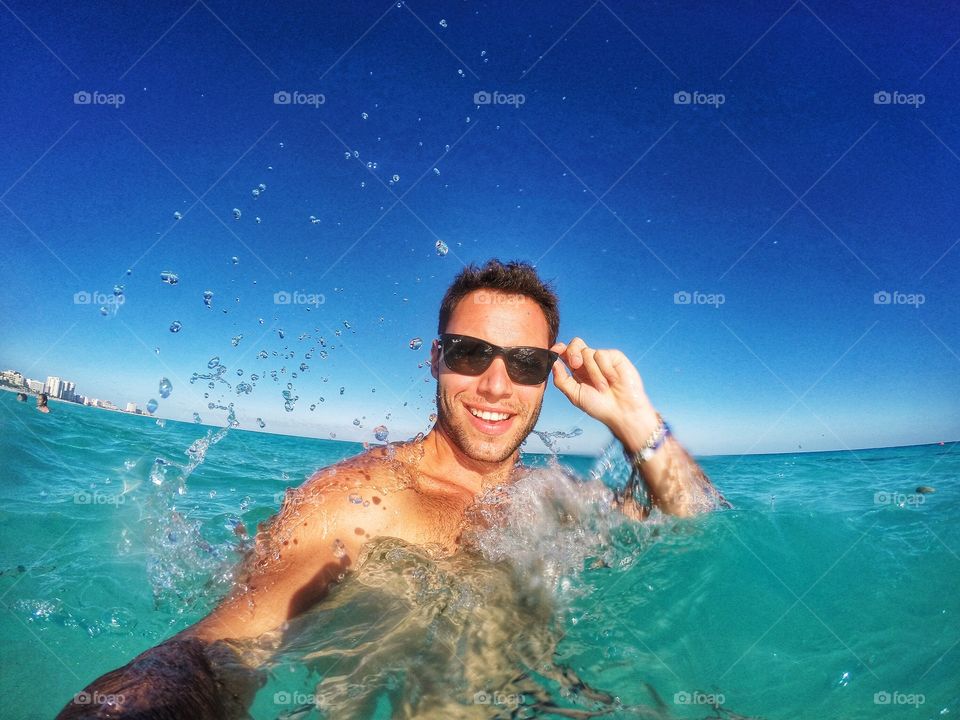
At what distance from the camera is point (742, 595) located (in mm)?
3854

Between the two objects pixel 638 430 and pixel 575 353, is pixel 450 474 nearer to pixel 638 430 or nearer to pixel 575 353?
pixel 575 353

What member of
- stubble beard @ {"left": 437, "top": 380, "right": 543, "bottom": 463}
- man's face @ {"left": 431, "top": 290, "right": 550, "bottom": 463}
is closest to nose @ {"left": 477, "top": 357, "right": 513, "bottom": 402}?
man's face @ {"left": 431, "top": 290, "right": 550, "bottom": 463}

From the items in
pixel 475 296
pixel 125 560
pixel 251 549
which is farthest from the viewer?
pixel 125 560

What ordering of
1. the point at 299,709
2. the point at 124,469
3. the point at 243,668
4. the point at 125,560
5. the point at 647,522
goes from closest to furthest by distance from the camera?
the point at 243,668
the point at 299,709
the point at 647,522
the point at 125,560
the point at 124,469

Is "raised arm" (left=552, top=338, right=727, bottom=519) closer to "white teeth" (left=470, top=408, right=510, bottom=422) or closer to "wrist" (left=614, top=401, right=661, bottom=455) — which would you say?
"wrist" (left=614, top=401, right=661, bottom=455)

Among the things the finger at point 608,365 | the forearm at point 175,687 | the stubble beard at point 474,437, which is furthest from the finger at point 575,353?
the forearm at point 175,687

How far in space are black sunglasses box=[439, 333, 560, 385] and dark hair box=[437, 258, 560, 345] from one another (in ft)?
1.25

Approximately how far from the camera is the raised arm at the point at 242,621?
1.64 metres

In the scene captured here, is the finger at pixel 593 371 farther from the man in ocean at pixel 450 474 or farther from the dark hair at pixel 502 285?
the dark hair at pixel 502 285

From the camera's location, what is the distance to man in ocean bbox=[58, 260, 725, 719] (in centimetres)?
206

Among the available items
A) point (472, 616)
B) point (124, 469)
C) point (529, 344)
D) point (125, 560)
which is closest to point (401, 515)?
point (472, 616)

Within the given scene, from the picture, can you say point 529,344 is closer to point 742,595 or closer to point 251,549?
point 251,549

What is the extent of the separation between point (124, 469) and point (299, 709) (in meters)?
8.32

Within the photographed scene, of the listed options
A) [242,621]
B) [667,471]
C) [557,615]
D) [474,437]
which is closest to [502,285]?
[474,437]
